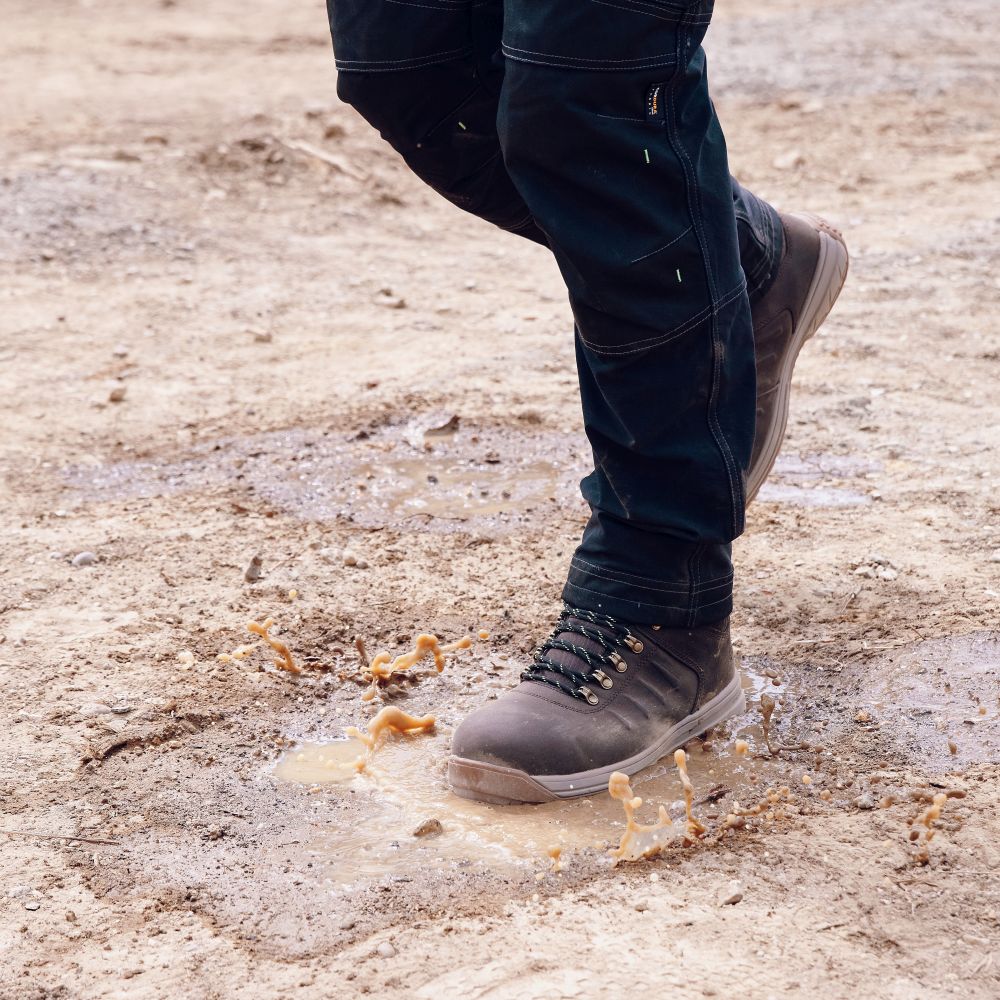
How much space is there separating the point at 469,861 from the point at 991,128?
539 centimetres

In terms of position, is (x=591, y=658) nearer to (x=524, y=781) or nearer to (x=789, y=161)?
(x=524, y=781)

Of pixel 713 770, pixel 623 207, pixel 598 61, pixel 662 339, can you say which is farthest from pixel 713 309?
pixel 713 770

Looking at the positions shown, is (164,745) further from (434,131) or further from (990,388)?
(990,388)

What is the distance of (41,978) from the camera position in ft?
5.07

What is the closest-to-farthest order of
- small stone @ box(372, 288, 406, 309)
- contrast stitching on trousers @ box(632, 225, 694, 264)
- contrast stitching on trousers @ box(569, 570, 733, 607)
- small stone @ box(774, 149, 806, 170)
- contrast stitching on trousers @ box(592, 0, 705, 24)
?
contrast stitching on trousers @ box(592, 0, 705, 24) → contrast stitching on trousers @ box(632, 225, 694, 264) → contrast stitching on trousers @ box(569, 570, 733, 607) → small stone @ box(372, 288, 406, 309) → small stone @ box(774, 149, 806, 170)

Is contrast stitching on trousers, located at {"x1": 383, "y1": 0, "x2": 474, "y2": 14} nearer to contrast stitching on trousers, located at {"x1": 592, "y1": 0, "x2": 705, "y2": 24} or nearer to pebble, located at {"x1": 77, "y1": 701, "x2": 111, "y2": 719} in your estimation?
contrast stitching on trousers, located at {"x1": 592, "y1": 0, "x2": 705, "y2": 24}

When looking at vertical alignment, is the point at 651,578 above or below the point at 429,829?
above

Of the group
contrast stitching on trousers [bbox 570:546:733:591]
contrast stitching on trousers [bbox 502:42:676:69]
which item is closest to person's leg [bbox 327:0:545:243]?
contrast stitching on trousers [bbox 502:42:676:69]

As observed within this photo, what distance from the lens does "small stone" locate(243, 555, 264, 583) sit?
257 centimetres

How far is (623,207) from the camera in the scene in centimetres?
166

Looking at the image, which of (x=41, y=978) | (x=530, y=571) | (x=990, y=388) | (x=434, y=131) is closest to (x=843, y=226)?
(x=990, y=388)

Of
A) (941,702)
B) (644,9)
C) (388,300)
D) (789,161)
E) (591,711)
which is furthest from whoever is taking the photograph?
(789,161)

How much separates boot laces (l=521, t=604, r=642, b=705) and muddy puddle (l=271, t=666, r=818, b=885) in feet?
0.50

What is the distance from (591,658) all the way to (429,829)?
0.35 meters
